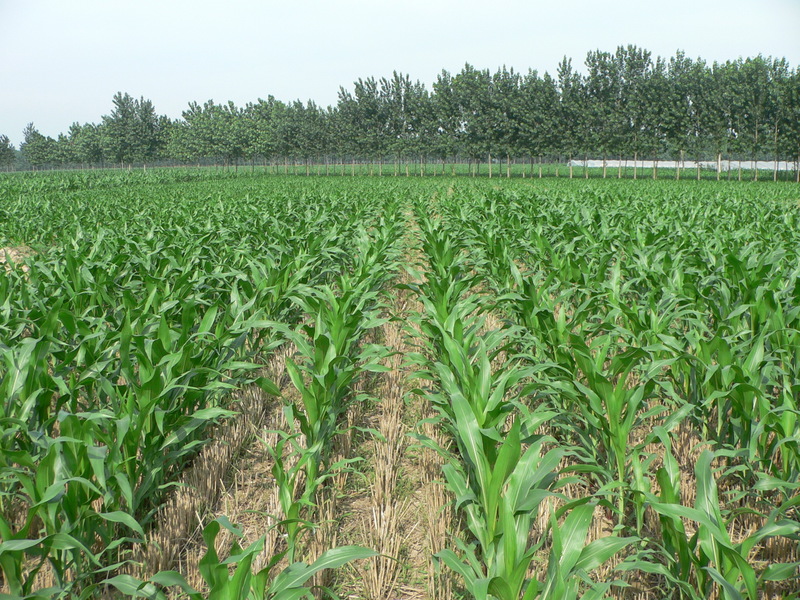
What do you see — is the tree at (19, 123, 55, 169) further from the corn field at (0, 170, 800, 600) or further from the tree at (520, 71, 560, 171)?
the corn field at (0, 170, 800, 600)

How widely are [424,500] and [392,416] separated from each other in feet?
2.71

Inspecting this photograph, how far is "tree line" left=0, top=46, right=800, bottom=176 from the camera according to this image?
47.3 meters

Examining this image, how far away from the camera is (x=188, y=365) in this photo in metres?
3.14

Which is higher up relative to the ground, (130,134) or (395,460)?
(130,134)

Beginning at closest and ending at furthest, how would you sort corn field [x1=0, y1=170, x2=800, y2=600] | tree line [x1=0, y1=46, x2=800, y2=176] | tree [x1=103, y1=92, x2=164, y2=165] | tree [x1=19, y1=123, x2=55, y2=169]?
corn field [x1=0, y1=170, x2=800, y2=600] < tree line [x1=0, y1=46, x2=800, y2=176] < tree [x1=103, y1=92, x2=164, y2=165] < tree [x1=19, y1=123, x2=55, y2=169]

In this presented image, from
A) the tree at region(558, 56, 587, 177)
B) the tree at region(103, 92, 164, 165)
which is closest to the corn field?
the tree at region(558, 56, 587, 177)

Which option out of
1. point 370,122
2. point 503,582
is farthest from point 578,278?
point 370,122

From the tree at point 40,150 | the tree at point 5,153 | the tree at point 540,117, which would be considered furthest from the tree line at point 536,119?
the tree at point 5,153

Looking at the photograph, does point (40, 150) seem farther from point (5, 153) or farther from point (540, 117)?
point (540, 117)

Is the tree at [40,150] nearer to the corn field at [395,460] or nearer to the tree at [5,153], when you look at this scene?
the tree at [5,153]

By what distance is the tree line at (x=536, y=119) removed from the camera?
155 feet

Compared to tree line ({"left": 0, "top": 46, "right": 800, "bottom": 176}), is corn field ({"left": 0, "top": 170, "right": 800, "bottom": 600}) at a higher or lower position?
lower

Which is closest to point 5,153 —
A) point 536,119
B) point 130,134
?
point 130,134

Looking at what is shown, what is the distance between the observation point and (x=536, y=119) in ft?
176
